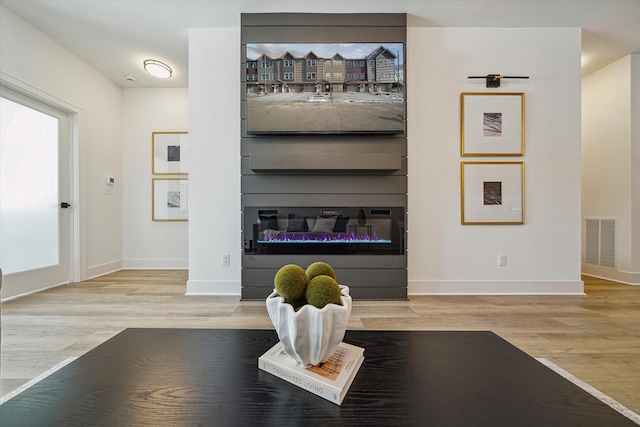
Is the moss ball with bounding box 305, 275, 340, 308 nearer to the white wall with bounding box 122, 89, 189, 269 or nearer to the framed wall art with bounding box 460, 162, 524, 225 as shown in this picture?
the framed wall art with bounding box 460, 162, 524, 225

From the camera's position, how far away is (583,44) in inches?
130

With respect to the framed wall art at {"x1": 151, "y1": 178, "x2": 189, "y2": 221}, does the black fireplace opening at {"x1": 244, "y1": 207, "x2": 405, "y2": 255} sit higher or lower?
lower

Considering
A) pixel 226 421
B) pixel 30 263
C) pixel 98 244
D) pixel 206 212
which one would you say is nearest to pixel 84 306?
pixel 30 263

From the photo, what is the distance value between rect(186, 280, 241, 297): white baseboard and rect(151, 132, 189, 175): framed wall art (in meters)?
2.03

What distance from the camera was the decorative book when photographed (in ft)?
1.97

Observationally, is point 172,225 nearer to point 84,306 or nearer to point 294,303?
point 84,306

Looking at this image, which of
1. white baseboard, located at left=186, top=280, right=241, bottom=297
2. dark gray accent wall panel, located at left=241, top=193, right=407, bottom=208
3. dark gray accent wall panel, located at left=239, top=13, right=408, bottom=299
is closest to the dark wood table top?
dark gray accent wall panel, located at left=239, top=13, right=408, bottom=299

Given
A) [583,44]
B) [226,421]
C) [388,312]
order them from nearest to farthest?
[226,421] → [388,312] → [583,44]

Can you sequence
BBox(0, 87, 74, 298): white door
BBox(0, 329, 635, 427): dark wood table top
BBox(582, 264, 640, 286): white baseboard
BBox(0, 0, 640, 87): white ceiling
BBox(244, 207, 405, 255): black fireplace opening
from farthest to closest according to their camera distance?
BBox(582, 264, 640, 286): white baseboard
BBox(244, 207, 405, 255): black fireplace opening
BBox(0, 87, 74, 298): white door
BBox(0, 0, 640, 87): white ceiling
BBox(0, 329, 635, 427): dark wood table top

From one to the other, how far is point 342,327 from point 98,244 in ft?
14.3

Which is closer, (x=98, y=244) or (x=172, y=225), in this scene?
(x=98, y=244)

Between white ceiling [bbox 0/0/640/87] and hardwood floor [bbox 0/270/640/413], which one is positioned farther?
white ceiling [bbox 0/0/640/87]

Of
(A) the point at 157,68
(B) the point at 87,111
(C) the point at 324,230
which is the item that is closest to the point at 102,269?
(B) the point at 87,111

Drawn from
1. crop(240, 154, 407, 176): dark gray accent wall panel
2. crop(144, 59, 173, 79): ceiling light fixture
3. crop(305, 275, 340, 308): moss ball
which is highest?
crop(144, 59, 173, 79): ceiling light fixture
